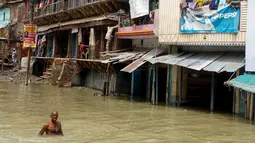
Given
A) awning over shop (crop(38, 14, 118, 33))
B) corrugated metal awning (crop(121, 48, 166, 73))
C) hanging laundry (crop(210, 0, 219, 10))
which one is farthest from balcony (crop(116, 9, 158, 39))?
hanging laundry (crop(210, 0, 219, 10))

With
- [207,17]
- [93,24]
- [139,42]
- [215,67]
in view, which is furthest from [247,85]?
[93,24]

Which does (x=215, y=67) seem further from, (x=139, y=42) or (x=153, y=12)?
(x=139, y=42)

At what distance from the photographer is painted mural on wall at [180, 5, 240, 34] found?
45.1 ft

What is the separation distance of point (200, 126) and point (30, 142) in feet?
18.0

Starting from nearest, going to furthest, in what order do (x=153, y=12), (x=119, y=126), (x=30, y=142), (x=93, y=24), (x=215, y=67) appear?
(x=30, y=142) < (x=119, y=126) < (x=215, y=67) < (x=153, y=12) < (x=93, y=24)

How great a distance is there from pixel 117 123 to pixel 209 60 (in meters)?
5.14

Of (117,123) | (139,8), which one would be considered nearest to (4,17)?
(139,8)

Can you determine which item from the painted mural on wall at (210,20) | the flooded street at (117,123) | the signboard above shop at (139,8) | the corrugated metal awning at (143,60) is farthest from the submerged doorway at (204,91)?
the signboard above shop at (139,8)

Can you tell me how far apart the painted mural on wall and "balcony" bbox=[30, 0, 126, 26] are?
24.2ft

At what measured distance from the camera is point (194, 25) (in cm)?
1537

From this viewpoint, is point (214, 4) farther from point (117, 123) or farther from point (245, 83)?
point (117, 123)

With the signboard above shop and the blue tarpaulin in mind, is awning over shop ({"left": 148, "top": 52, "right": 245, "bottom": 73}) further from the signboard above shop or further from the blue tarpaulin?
the blue tarpaulin

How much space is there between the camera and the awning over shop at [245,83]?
467 inches

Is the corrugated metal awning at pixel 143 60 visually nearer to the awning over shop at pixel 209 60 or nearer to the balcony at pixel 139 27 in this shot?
the awning over shop at pixel 209 60
